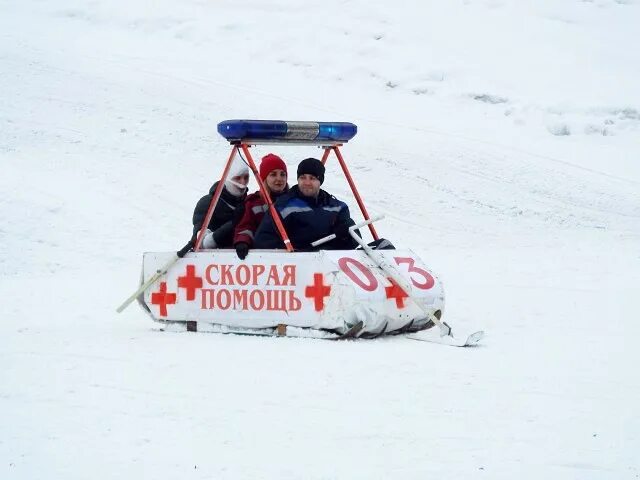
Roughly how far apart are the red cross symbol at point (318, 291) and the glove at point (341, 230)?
650 millimetres

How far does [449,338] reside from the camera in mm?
7414

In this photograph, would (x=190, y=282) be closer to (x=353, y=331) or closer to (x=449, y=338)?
(x=353, y=331)

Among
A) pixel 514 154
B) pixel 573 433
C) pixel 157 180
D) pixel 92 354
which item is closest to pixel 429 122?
pixel 514 154

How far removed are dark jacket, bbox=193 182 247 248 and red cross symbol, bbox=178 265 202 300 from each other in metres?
0.37

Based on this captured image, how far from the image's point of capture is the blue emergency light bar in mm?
7832

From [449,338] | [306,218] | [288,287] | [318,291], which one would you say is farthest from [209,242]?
[449,338]

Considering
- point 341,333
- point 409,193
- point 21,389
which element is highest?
point 21,389

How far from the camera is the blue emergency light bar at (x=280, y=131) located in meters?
7.83

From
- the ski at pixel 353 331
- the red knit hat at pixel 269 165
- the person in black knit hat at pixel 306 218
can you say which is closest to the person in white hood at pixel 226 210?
the red knit hat at pixel 269 165

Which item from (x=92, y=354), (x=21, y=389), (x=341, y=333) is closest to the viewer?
(x=21, y=389)

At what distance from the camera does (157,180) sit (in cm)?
1445

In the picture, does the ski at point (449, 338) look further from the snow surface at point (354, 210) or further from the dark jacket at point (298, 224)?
the dark jacket at point (298, 224)

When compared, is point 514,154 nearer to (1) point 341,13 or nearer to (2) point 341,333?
(1) point 341,13

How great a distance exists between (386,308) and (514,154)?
9.07 m
